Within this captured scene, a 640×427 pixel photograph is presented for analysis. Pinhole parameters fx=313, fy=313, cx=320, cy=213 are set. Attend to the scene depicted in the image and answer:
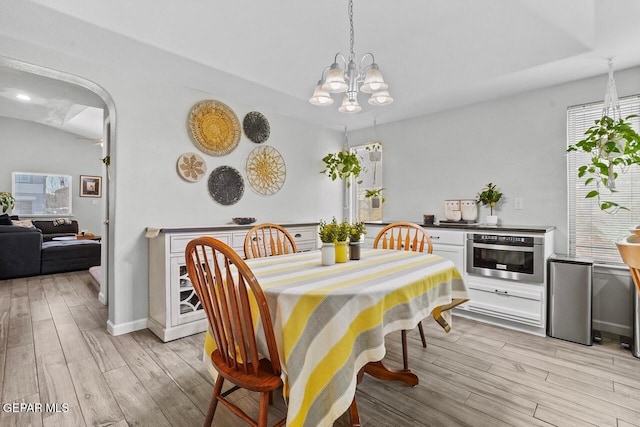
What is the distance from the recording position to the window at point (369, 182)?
4586 mm

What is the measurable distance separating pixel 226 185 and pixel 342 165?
2.01 metres

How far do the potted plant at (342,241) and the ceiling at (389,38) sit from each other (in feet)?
6.69

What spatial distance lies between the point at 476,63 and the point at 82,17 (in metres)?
3.24

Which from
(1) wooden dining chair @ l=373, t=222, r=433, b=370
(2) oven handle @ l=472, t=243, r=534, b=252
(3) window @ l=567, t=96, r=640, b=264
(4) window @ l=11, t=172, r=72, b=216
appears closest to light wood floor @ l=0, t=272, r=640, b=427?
(1) wooden dining chair @ l=373, t=222, r=433, b=370

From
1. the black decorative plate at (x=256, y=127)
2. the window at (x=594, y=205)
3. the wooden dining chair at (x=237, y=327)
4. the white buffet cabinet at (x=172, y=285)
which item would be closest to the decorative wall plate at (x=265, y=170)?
the black decorative plate at (x=256, y=127)

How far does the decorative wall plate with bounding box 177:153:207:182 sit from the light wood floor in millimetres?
1546

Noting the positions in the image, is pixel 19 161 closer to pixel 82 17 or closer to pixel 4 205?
pixel 4 205

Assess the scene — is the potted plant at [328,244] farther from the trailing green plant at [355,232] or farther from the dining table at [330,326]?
the dining table at [330,326]

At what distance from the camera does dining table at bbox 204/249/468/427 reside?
1.12 meters

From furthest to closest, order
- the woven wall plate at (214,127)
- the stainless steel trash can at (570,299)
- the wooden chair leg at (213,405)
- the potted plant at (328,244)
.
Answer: the woven wall plate at (214,127), the stainless steel trash can at (570,299), the potted plant at (328,244), the wooden chair leg at (213,405)

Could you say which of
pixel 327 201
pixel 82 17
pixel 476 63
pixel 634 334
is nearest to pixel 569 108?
pixel 476 63

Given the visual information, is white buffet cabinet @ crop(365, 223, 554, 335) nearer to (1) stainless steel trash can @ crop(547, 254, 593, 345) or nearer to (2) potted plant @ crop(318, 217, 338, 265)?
(1) stainless steel trash can @ crop(547, 254, 593, 345)

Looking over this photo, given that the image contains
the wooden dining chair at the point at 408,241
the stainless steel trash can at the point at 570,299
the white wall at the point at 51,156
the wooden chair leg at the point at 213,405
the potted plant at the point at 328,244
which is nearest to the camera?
the wooden chair leg at the point at 213,405

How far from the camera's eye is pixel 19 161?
7.14m
